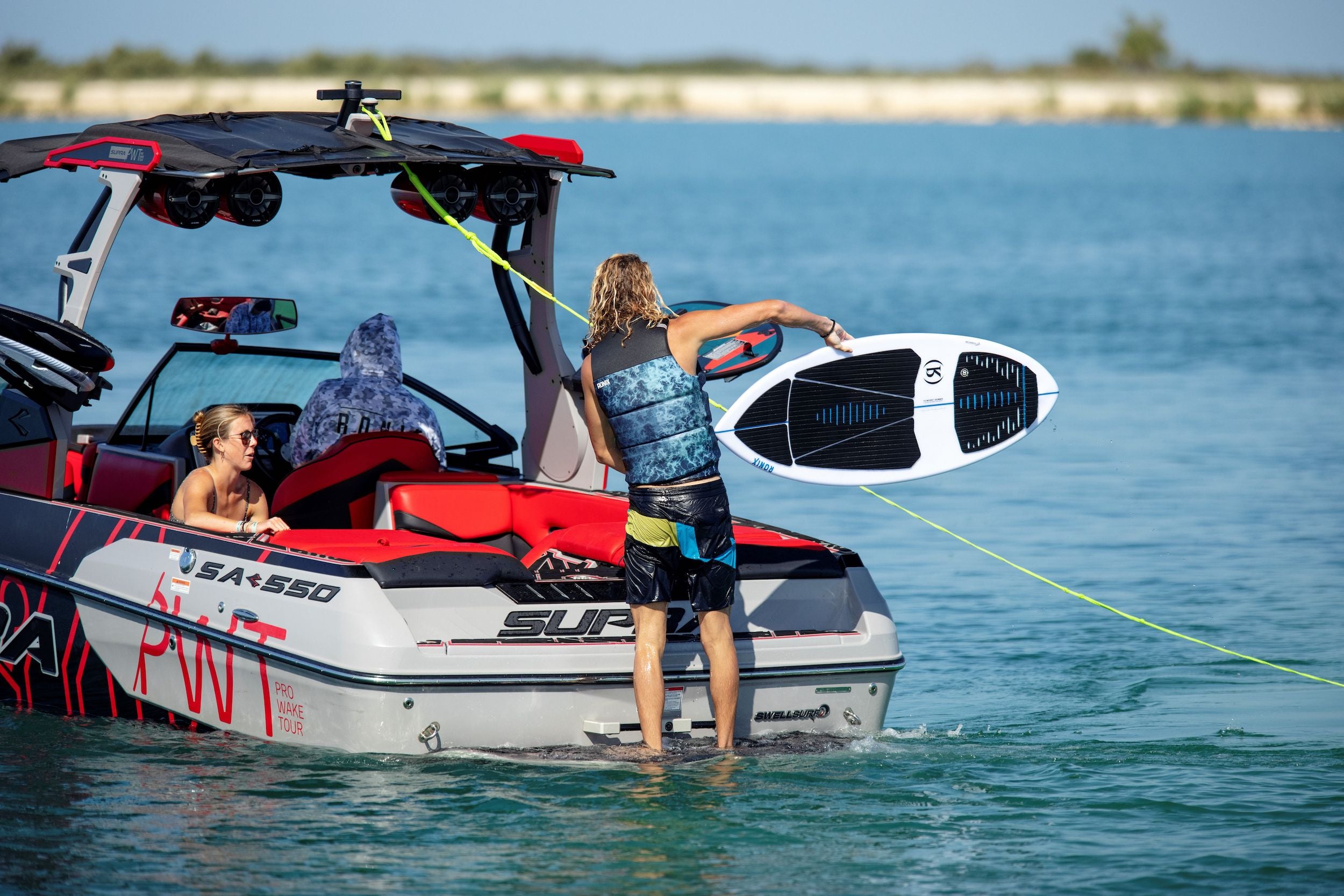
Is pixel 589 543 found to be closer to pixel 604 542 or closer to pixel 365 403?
pixel 604 542

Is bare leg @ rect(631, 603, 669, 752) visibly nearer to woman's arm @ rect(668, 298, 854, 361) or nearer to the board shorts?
the board shorts

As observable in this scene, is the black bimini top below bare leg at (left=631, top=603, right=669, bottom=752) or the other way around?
the other way around

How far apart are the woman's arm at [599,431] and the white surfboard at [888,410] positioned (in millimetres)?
645

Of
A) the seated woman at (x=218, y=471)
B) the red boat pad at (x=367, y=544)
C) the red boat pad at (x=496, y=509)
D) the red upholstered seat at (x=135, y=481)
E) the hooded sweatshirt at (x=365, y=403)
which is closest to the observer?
the red boat pad at (x=367, y=544)

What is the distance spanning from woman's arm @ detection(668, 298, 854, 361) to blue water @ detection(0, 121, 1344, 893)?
134 cm

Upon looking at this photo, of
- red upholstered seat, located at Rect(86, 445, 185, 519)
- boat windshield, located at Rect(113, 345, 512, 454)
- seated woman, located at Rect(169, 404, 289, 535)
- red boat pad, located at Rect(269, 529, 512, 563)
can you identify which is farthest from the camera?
boat windshield, located at Rect(113, 345, 512, 454)

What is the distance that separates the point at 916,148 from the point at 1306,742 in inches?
3378

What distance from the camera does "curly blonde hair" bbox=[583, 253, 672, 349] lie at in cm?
534

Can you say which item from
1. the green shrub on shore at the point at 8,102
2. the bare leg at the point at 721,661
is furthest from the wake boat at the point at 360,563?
the green shrub on shore at the point at 8,102

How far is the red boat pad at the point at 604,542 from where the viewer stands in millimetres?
5875

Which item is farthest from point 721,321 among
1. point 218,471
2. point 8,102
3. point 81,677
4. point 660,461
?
point 8,102

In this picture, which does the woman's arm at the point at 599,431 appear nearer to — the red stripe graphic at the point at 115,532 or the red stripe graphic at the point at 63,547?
the red stripe graphic at the point at 115,532

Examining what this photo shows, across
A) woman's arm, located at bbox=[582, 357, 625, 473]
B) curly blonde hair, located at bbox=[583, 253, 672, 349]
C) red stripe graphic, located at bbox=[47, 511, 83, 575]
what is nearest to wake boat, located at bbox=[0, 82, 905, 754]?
red stripe graphic, located at bbox=[47, 511, 83, 575]

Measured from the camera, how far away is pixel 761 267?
28.9 m
